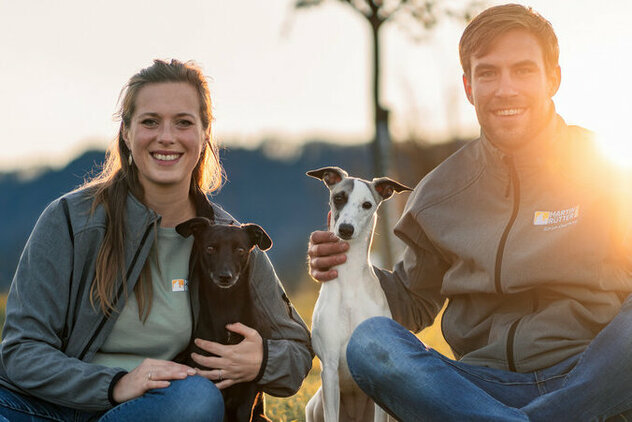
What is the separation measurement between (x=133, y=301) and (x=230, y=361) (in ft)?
1.86

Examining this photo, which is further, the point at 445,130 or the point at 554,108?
the point at 445,130

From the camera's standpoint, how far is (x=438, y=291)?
162 inches

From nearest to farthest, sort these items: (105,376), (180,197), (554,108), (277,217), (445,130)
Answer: (105,376), (554,108), (180,197), (445,130), (277,217)

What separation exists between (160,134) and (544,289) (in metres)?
2.05

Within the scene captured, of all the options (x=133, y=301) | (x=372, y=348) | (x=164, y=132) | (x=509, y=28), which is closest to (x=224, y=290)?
(x=133, y=301)

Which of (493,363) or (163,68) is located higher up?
(163,68)

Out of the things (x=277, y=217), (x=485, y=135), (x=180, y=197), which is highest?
(x=485, y=135)

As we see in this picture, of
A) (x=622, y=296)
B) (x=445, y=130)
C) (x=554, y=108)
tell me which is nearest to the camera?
(x=622, y=296)

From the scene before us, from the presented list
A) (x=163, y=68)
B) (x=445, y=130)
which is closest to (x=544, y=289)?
(x=163, y=68)

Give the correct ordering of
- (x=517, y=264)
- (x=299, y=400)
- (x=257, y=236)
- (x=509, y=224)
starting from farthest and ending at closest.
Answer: (x=299, y=400)
(x=257, y=236)
(x=509, y=224)
(x=517, y=264)

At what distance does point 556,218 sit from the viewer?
3.50 m

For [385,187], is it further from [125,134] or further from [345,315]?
[125,134]

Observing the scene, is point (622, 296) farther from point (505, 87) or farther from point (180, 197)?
point (180, 197)

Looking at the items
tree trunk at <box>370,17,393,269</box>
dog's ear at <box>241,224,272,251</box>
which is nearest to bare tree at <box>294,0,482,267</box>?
tree trunk at <box>370,17,393,269</box>
